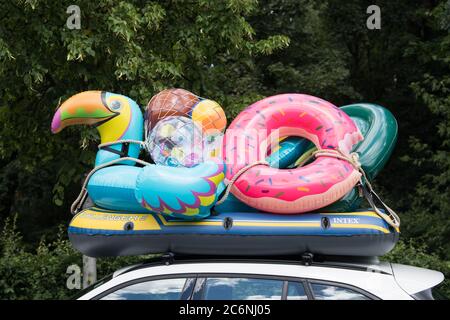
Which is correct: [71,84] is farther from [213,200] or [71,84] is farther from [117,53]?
[213,200]

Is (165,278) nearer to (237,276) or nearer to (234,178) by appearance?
(237,276)

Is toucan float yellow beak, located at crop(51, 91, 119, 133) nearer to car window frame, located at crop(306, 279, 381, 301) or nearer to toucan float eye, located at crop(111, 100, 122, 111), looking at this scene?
toucan float eye, located at crop(111, 100, 122, 111)

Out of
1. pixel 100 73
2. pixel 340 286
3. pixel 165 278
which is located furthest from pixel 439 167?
pixel 165 278

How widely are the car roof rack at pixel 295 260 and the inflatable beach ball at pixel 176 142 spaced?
650 millimetres

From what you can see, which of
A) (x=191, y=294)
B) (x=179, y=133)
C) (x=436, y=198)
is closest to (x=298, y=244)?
(x=191, y=294)

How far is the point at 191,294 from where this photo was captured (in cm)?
370

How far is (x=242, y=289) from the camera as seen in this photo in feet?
12.1

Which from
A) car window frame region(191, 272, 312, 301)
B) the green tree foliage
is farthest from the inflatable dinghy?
the green tree foliage

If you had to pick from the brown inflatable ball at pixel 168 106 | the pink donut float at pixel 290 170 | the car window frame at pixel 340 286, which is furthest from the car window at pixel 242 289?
the brown inflatable ball at pixel 168 106

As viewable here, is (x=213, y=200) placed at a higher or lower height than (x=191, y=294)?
higher

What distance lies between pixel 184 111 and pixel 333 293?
184cm

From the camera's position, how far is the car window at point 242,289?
11.9ft

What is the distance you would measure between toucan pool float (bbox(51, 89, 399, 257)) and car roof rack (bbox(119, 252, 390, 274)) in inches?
2.0
